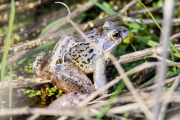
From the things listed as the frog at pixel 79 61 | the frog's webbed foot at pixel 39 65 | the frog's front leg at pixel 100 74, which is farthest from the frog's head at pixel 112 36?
the frog's webbed foot at pixel 39 65

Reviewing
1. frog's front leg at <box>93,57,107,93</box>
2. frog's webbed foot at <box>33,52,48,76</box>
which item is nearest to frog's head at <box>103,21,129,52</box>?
frog's front leg at <box>93,57,107,93</box>

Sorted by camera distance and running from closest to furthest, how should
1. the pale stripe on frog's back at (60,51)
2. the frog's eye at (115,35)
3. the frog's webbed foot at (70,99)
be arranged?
the frog's webbed foot at (70,99), the pale stripe on frog's back at (60,51), the frog's eye at (115,35)

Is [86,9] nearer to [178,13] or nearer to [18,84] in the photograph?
[178,13]

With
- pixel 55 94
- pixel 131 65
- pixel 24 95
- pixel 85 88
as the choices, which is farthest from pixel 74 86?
pixel 131 65

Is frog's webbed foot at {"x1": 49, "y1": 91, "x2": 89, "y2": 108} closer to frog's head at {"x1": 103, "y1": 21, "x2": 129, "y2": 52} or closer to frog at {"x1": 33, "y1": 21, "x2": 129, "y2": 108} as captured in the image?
frog at {"x1": 33, "y1": 21, "x2": 129, "y2": 108}

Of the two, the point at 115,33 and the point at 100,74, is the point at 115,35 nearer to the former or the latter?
the point at 115,33

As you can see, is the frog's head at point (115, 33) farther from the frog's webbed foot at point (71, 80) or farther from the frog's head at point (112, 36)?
the frog's webbed foot at point (71, 80)
